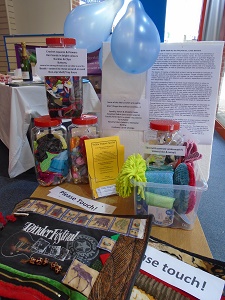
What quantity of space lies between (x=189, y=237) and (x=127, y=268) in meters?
0.23

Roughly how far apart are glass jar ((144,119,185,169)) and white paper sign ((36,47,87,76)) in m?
0.32

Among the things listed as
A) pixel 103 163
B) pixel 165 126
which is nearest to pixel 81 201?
pixel 103 163

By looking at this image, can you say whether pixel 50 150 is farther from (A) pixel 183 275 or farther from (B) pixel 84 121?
(A) pixel 183 275

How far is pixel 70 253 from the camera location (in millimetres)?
511

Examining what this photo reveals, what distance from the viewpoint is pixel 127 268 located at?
469mm

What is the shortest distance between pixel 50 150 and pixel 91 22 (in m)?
0.52

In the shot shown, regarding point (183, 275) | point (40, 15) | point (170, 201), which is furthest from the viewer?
point (40, 15)

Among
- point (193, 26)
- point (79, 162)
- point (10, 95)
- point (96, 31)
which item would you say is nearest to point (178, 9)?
point (193, 26)

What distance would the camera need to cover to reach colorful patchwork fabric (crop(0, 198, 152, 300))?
1.43ft

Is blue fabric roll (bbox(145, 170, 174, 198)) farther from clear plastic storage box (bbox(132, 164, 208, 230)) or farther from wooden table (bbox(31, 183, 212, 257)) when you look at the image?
wooden table (bbox(31, 183, 212, 257))

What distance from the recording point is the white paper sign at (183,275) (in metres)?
0.45

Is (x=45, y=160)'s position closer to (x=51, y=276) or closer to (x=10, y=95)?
(x=51, y=276)

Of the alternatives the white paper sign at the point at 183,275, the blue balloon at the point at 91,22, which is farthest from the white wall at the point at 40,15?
the white paper sign at the point at 183,275

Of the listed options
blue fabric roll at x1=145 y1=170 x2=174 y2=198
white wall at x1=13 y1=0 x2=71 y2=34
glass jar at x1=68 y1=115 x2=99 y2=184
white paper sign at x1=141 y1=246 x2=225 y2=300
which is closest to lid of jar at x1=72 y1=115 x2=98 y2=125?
glass jar at x1=68 y1=115 x2=99 y2=184
